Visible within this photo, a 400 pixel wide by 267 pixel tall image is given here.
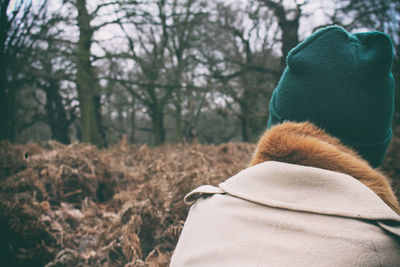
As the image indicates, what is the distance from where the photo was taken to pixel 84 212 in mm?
2764

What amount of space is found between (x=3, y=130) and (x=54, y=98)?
13628 millimetres

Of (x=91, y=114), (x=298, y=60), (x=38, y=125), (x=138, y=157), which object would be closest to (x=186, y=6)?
(x=91, y=114)

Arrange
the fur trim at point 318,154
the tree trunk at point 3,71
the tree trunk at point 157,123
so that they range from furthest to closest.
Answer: the tree trunk at point 157,123 < the tree trunk at point 3,71 < the fur trim at point 318,154

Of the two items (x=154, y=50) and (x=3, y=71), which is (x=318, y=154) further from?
(x=154, y=50)

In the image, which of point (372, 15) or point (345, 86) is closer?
point (345, 86)

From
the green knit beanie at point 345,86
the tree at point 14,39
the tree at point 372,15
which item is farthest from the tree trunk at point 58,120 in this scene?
the green knit beanie at point 345,86

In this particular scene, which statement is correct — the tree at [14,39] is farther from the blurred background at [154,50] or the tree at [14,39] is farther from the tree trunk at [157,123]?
the tree trunk at [157,123]

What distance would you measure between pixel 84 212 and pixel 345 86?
104 inches

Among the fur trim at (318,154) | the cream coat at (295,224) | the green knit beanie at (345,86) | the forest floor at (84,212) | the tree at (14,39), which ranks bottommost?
the forest floor at (84,212)

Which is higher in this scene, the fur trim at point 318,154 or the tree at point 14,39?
the tree at point 14,39

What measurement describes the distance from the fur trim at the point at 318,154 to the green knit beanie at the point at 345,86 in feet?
0.36

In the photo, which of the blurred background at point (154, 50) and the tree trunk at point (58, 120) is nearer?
the blurred background at point (154, 50)

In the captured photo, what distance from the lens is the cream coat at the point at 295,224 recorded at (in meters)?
0.78

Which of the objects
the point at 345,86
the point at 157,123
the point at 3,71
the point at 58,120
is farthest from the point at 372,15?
the point at 58,120
